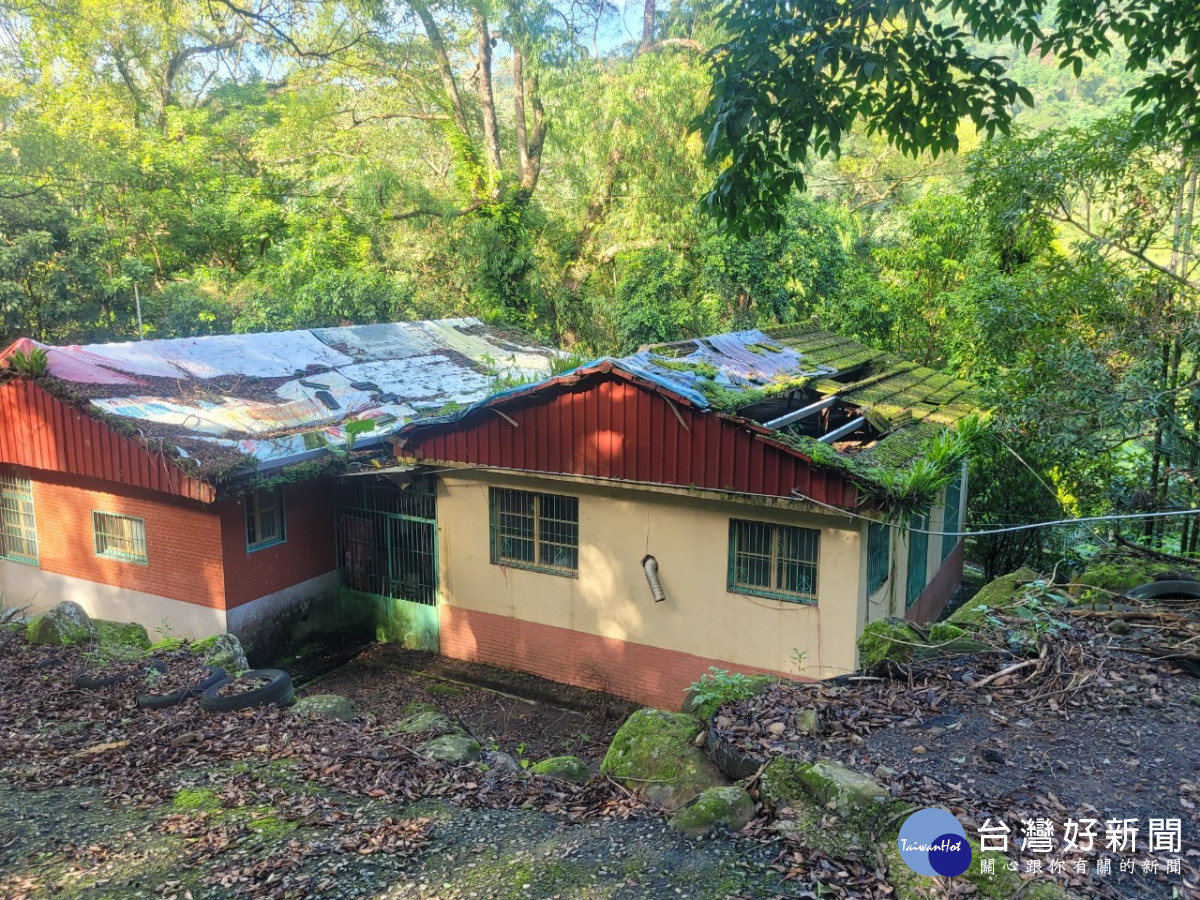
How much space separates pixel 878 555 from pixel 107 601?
456 inches

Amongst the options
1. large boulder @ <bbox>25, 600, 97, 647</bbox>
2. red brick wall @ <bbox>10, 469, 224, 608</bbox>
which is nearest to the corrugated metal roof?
red brick wall @ <bbox>10, 469, 224, 608</bbox>

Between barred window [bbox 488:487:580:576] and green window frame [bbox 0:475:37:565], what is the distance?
8004 millimetres

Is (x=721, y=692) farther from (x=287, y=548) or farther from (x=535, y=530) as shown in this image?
(x=287, y=548)

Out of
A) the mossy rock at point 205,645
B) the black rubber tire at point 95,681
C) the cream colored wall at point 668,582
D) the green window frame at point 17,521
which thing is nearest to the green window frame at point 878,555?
the cream colored wall at point 668,582

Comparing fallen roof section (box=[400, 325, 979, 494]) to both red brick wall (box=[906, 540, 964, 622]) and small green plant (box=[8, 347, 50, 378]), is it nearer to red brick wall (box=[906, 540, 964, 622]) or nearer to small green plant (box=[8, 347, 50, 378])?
red brick wall (box=[906, 540, 964, 622])

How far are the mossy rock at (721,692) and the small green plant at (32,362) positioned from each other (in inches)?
404

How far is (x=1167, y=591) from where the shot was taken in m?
8.70

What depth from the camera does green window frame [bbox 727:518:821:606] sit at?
1030 cm

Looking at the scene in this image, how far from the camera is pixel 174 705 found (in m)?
8.92

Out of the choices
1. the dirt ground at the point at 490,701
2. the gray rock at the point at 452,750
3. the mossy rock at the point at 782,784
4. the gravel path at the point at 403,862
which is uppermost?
the mossy rock at the point at 782,784

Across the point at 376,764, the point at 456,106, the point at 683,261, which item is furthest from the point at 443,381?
the point at 456,106

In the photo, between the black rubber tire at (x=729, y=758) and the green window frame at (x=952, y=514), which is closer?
the black rubber tire at (x=729, y=758)

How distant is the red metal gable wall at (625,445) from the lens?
9.91 metres

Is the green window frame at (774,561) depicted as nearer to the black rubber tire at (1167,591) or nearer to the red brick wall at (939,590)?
the red brick wall at (939,590)
